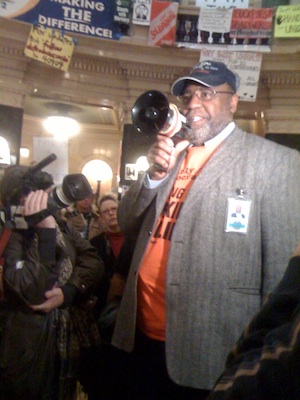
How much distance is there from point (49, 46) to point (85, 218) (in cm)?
288

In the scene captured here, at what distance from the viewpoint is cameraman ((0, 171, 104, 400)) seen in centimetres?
234

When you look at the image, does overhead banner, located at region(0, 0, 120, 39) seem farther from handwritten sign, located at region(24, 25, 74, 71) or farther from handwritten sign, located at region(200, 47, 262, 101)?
handwritten sign, located at region(200, 47, 262, 101)

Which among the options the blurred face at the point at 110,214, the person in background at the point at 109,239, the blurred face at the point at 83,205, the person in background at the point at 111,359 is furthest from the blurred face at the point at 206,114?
the blurred face at the point at 83,205

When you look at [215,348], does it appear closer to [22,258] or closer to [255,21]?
[22,258]

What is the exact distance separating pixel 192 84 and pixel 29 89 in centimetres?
631

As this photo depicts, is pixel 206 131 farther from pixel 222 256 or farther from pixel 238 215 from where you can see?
pixel 222 256

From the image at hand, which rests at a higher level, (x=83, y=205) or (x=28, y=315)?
(x=83, y=205)

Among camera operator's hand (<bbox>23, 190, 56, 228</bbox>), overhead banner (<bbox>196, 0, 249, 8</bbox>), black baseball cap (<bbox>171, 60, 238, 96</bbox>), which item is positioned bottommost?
camera operator's hand (<bbox>23, 190, 56, 228</bbox>)

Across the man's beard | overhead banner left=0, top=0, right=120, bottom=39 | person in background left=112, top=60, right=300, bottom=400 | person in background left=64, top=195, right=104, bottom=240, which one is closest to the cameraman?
person in background left=112, top=60, right=300, bottom=400

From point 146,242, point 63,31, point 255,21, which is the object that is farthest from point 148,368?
point 255,21

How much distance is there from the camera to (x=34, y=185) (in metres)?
2.36

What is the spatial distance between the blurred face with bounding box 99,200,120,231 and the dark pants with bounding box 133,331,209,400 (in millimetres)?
2059

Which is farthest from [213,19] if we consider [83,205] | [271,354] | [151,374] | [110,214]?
[271,354]

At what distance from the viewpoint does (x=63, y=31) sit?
7.32 m
